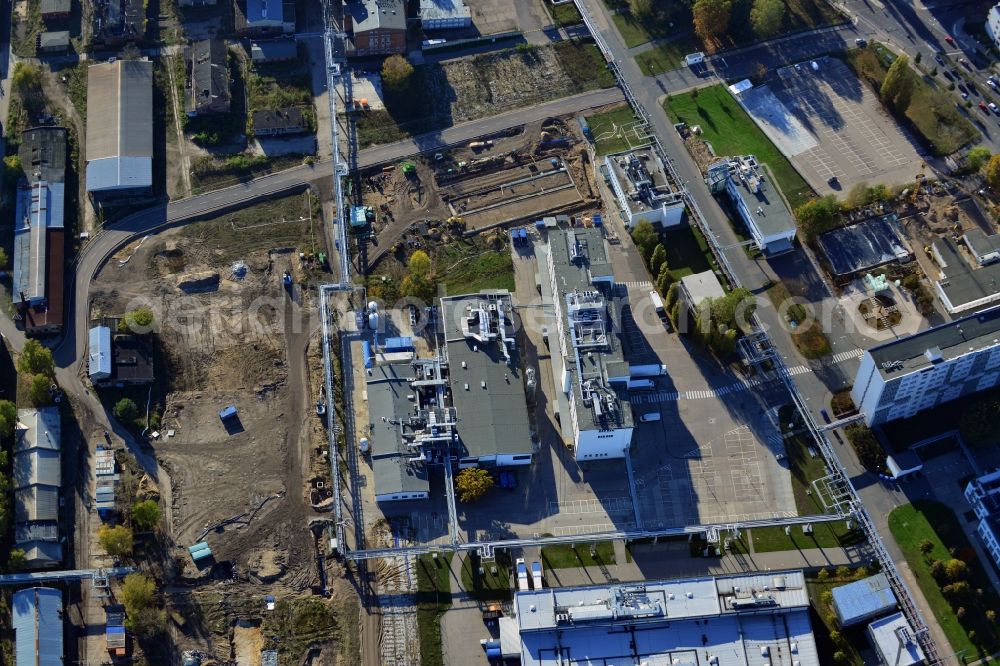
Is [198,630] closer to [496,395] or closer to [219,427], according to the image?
[219,427]

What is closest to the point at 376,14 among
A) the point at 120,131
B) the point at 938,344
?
the point at 120,131

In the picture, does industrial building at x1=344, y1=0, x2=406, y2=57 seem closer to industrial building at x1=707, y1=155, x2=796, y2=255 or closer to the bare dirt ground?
the bare dirt ground

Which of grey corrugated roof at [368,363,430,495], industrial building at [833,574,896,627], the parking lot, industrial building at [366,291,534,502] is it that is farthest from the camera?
the parking lot

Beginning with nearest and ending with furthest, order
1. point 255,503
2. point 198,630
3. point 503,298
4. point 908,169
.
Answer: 1. point 198,630
2. point 255,503
3. point 503,298
4. point 908,169

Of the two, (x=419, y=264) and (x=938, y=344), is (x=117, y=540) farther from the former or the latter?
(x=938, y=344)

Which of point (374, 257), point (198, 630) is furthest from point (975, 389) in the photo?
point (198, 630)

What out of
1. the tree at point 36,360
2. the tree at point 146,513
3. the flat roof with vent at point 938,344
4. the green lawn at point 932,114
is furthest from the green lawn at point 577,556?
the green lawn at point 932,114

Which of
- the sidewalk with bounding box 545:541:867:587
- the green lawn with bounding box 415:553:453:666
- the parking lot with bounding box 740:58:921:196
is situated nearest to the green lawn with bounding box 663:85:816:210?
the parking lot with bounding box 740:58:921:196
